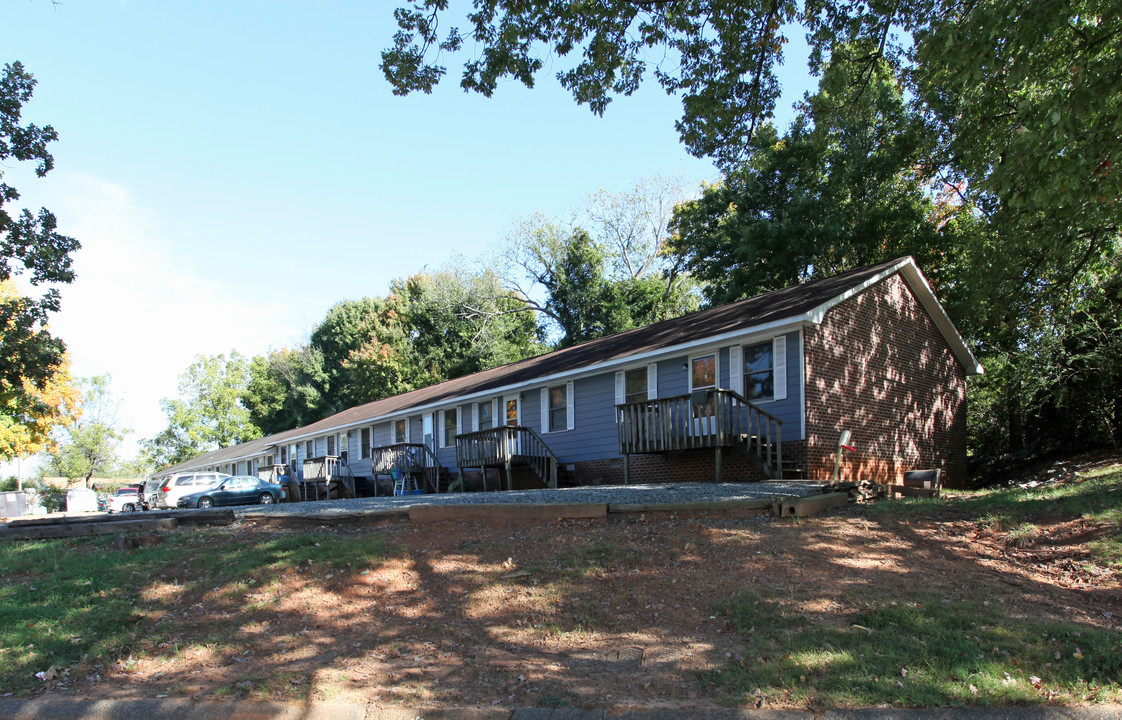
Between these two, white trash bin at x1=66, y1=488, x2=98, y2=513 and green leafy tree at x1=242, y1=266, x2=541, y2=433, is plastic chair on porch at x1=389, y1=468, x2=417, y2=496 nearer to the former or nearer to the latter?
green leafy tree at x1=242, y1=266, x2=541, y2=433

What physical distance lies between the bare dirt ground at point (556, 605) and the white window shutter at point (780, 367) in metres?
6.13

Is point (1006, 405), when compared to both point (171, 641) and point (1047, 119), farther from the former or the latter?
point (171, 641)

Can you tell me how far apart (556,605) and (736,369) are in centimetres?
1021

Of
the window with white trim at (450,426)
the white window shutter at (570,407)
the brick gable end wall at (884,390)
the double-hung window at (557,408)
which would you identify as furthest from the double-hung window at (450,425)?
the brick gable end wall at (884,390)

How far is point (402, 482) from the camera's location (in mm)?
25328

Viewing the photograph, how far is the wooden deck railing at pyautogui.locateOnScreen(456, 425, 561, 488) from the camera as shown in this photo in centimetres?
2016

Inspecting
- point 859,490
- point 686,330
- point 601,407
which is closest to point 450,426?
point 601,407

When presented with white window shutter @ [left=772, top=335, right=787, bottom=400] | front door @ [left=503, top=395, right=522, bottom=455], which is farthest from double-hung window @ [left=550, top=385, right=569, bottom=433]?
white window shutter @ [left=772, top=335, right=787, bottom=400]

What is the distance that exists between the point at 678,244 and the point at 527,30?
20.7 meters

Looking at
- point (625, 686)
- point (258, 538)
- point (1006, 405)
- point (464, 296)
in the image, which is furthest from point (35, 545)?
point (464, 296)

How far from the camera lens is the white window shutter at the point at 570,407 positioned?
794 inches

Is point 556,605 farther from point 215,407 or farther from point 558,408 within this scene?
point 215,407

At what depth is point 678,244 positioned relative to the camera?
3100 centimetres

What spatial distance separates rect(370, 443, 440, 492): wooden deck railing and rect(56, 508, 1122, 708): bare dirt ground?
16.5m
